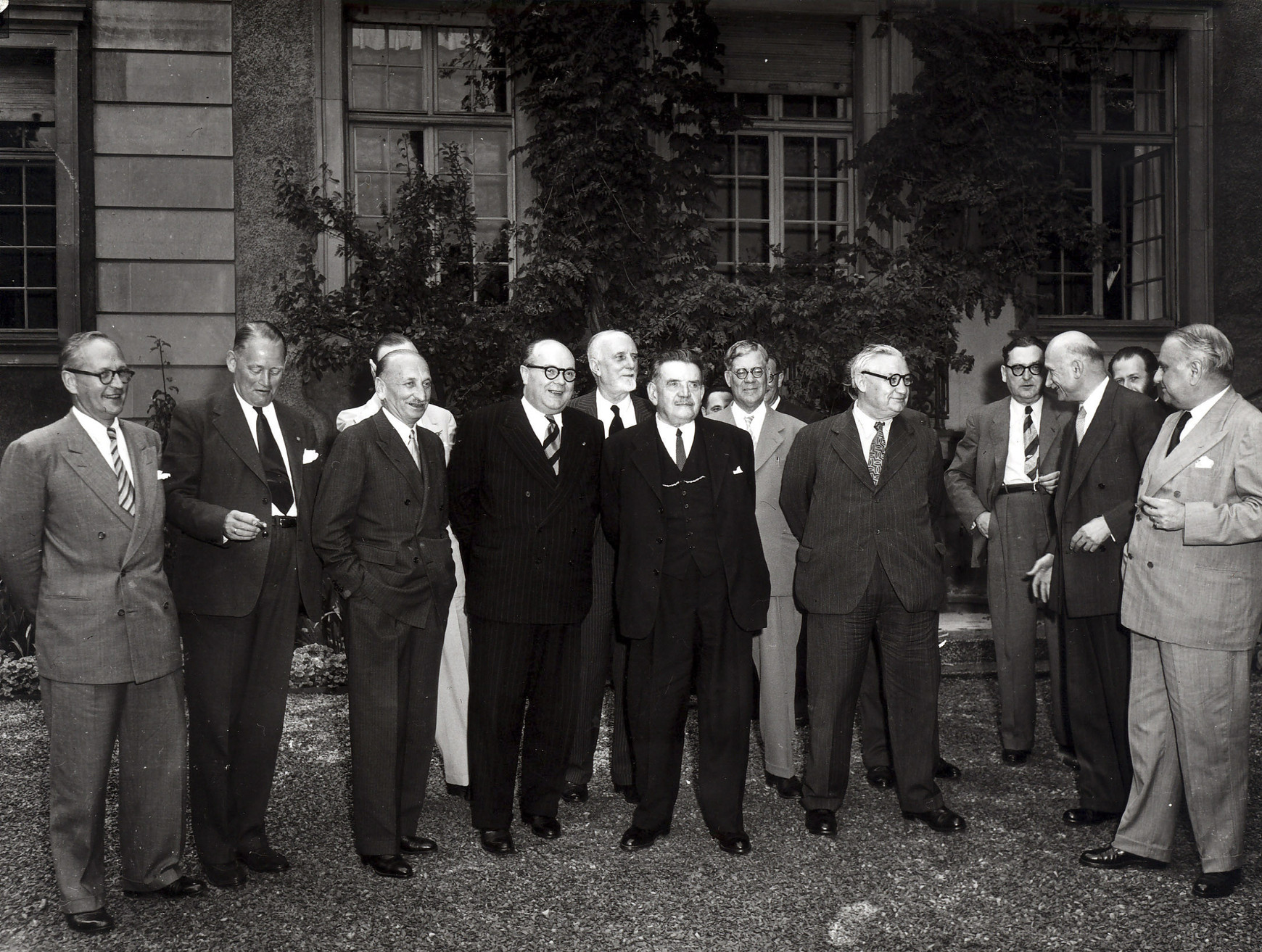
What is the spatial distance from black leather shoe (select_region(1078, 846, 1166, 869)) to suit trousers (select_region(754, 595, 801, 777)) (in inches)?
56.9

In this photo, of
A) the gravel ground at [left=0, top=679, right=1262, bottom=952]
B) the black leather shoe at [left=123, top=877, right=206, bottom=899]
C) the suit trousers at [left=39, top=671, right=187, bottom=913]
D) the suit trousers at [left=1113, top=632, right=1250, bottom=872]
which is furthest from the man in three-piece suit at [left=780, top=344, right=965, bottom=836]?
the suit trousers at [left=39, top=671, right=187, bottom=913]

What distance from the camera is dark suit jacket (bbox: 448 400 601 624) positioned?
4.85 m

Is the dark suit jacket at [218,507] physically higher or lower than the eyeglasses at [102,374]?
lower

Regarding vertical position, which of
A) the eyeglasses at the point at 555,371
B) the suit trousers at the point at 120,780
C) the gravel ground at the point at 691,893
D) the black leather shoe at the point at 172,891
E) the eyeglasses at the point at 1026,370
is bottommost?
the gravel ground at the point at 691,893

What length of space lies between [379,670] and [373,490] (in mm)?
674

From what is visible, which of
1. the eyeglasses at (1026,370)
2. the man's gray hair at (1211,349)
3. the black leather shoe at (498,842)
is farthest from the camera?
the eyeglasses at (1026,370)

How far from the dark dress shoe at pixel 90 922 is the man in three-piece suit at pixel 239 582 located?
0.46 metres

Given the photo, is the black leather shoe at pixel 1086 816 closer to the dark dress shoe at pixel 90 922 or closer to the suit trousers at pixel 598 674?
the suit trousers at pixel 598 674

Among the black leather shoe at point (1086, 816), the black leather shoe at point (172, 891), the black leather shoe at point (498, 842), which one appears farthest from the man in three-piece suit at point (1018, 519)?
the black leather shoe at point (172, 891)

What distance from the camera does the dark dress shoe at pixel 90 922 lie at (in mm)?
4066

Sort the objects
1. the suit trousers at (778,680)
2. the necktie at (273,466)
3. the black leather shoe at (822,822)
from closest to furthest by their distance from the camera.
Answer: the necktie at (273,466) < the black leather shoe at (822,822) < the suit trousers at (778,680)

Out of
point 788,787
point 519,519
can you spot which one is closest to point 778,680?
point 788,787

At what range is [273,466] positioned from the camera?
4727 millimetres

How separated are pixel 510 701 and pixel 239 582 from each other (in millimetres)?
1134
